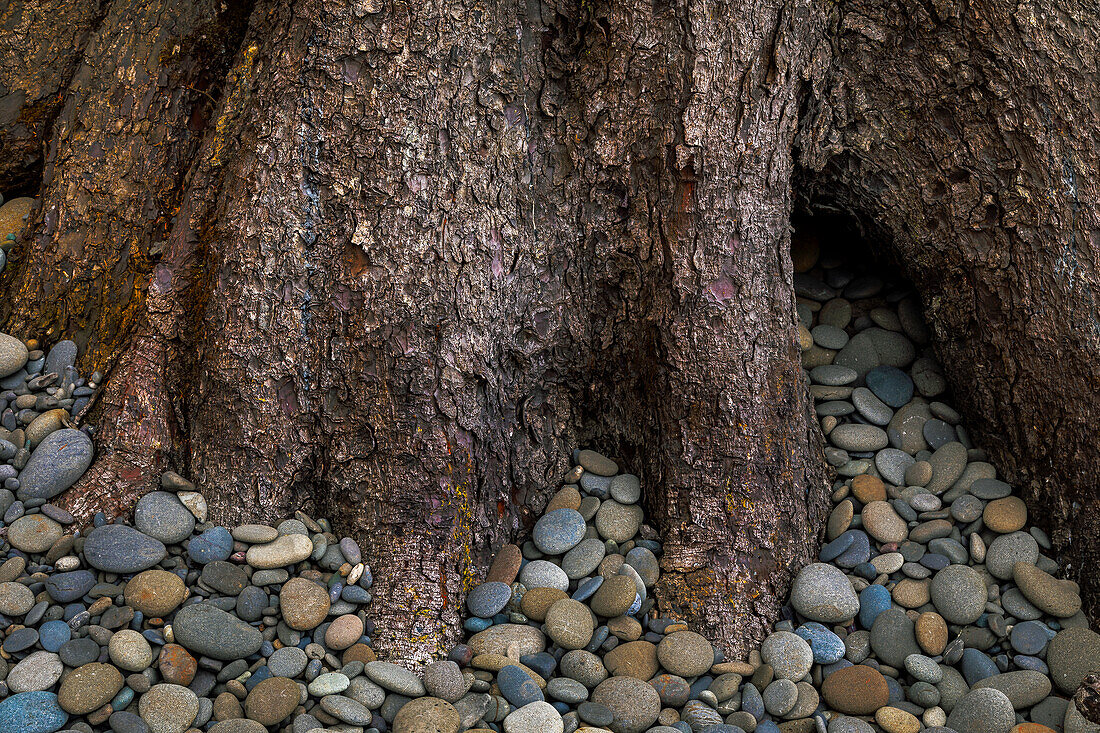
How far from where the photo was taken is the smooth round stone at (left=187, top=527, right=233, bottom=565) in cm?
244

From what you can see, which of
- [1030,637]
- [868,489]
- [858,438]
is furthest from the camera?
[858,438]

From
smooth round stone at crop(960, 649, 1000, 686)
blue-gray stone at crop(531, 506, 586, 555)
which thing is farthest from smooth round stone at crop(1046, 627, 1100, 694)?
blue-gray stone at crop(531, 506, 586, 555)

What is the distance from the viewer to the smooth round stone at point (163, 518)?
8.00 feet

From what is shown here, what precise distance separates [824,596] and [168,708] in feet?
5.93

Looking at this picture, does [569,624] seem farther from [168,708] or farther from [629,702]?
[168,708]

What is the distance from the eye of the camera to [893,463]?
2.93 m

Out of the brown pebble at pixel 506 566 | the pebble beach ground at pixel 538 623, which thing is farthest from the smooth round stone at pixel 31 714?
the brown pebble at pixel 506 566

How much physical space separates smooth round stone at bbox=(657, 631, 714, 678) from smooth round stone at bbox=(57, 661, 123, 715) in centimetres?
142

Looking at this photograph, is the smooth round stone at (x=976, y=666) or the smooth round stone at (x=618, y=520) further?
the smooth round stone at (x=618, y=520)

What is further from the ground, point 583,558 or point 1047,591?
point 583,558

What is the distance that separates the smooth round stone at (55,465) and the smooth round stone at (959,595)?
2516mm

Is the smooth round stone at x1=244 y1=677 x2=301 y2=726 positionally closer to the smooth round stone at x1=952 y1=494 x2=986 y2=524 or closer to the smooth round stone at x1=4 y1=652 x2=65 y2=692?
the smooth round stone at x1=4 y1=652 x2=65 y2=692

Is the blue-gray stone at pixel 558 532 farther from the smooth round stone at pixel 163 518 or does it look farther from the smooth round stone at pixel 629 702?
the smooth round stone at pixel 163 518

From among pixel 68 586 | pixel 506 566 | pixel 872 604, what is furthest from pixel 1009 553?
pixel 68 586
